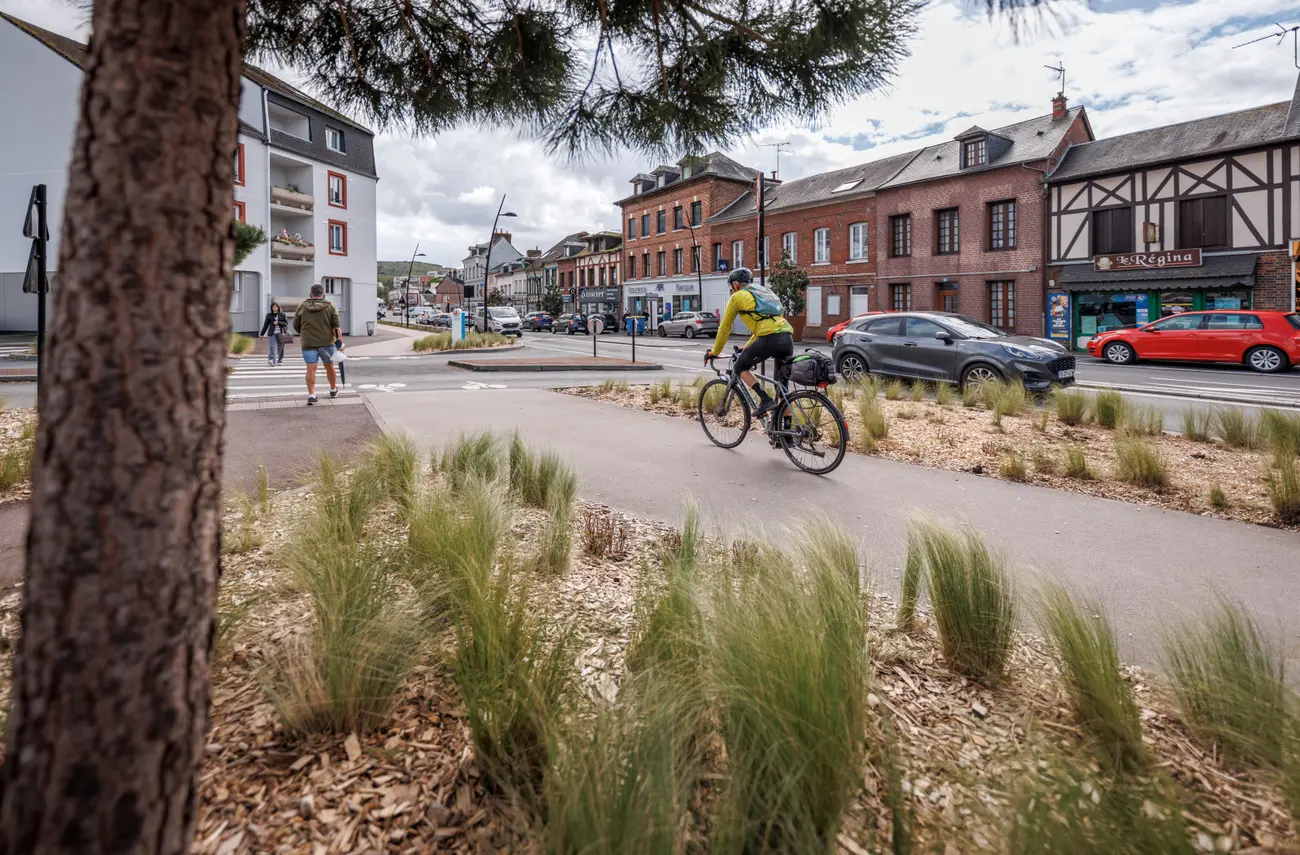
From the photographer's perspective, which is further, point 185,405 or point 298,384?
point 298,384

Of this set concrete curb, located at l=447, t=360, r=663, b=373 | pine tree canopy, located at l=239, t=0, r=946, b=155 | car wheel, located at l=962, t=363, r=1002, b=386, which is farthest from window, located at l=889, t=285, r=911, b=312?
pine tree canopy, located at l=239, t=0, r=946, b=155

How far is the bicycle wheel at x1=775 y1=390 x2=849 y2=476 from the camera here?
6734mm

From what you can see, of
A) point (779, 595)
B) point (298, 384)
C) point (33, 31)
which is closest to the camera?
point (779, 595)

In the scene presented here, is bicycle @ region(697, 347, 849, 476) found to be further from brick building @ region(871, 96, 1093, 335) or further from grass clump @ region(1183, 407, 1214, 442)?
brick building @ region(871, 96, 1093, 335)

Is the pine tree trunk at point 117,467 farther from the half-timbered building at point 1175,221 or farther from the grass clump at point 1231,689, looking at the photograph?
the half-timbered building at point 1175,221

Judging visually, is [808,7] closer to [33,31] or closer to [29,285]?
[29,285]

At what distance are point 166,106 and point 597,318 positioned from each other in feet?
71.2

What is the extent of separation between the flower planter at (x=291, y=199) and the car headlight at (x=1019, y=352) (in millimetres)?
34556

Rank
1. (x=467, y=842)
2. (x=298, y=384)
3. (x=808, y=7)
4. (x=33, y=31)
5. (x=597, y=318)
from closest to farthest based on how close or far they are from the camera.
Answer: (x=467, y=842) → (x=808, y=7) → (x=298, y=384) → (x=597, y=318) → (x=33, y=31)

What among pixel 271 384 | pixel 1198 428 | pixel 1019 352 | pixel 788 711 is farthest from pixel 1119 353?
pixel 788 711

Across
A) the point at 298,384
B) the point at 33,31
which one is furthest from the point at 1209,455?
the point at 33,31

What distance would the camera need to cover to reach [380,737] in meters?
2.19

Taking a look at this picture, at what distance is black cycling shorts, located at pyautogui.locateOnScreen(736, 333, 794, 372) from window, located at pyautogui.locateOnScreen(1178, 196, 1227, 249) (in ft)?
85.8

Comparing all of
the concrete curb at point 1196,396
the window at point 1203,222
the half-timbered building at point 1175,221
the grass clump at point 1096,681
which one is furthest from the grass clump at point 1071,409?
the window at point 1203,222
